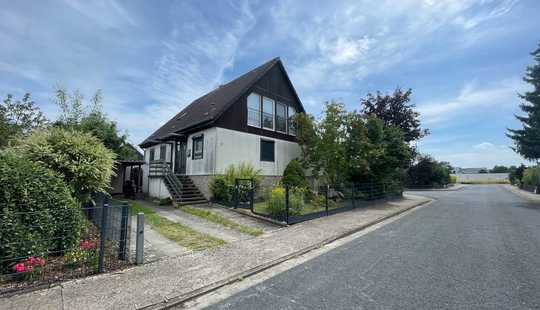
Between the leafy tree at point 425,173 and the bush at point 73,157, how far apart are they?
3650 cm

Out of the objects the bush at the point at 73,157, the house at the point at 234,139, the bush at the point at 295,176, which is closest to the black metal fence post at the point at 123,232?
the bush at the point at 73,157

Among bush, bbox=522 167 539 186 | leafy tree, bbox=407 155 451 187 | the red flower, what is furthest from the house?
bush, bbox=522 167 539 186

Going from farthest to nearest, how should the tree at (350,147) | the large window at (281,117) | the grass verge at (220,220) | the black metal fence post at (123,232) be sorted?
the large window at (281,117), the tree at (350,147), the grass verge at (220,220), the black metal fence post at (123,232)

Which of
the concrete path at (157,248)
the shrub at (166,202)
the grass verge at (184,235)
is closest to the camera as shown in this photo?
the concrete path at (157,248)

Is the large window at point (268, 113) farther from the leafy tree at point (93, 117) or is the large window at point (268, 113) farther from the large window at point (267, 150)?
the leafy tree at point (93, 117)

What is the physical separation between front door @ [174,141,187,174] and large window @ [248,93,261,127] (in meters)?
4.76

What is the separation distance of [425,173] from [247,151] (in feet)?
104

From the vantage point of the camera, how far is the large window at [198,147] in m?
13.9

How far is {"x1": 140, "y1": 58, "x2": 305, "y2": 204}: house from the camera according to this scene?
42.3 feet

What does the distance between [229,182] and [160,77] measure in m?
6.85

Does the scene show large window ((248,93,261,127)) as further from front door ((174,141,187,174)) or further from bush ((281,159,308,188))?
front door ((174,141,187,174))

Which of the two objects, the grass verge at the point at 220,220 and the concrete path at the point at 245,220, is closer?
the grass verge at the point at 220,220

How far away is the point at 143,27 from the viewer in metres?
8.87

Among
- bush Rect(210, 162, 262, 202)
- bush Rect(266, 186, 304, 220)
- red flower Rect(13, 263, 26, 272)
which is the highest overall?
bush Rect(210, 162, 262, 202)
